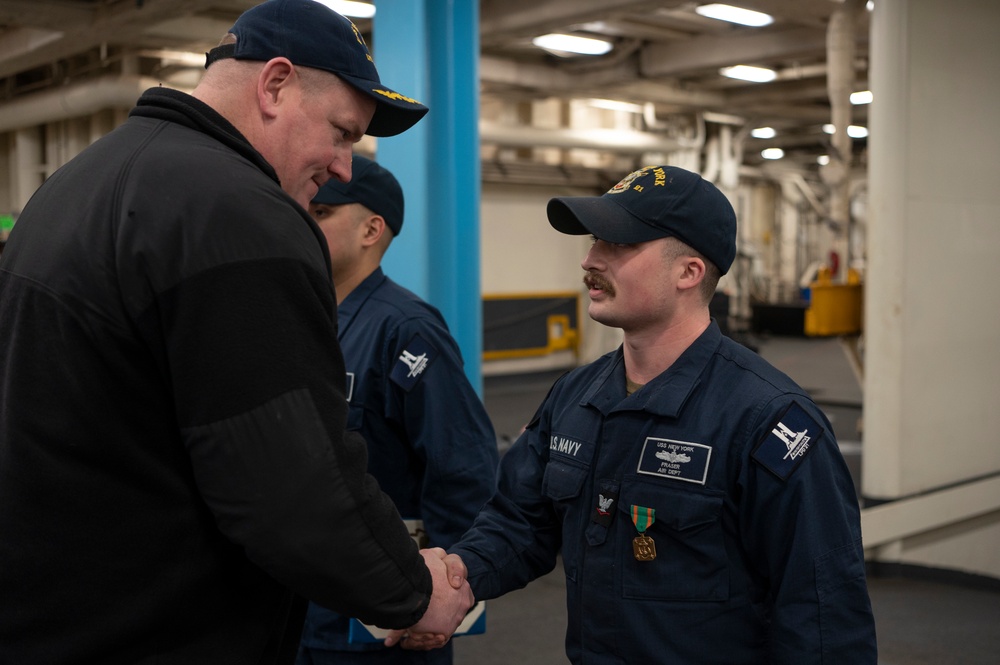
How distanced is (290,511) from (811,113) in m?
11.6

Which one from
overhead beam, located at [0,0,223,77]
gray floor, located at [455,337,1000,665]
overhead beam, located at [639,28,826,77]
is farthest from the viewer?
overhead beam, located at [639,28,826,77]

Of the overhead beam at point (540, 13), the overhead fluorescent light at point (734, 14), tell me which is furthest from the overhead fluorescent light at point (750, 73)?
the overhead beam at point (540, 13)

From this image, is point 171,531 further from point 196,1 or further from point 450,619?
point 196,1

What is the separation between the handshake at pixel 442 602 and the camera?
158 centimetres

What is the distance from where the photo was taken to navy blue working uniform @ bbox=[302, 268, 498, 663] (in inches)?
80.4

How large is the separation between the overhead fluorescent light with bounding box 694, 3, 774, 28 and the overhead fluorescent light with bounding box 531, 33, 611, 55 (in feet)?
3.74

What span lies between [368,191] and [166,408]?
48.4 inches

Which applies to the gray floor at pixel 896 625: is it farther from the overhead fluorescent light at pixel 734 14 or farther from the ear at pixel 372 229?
the overhead fluorescent light at pixel 734 14

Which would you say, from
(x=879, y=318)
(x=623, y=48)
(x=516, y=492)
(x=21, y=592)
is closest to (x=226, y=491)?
(x=21, y=592)

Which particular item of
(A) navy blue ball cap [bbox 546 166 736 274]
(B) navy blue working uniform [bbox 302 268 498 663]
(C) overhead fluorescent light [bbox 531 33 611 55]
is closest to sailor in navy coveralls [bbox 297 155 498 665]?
(B) navy blue working uniform [bbox 302 268 498 663]

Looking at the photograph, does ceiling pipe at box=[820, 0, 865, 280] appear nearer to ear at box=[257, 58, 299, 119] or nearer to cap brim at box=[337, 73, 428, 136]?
cap brim at box=[337, 73, 428, 136]

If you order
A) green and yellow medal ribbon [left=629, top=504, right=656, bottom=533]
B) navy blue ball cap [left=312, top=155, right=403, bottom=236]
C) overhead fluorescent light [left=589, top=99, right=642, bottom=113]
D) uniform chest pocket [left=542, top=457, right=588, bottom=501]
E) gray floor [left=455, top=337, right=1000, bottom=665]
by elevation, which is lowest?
gray floor [left=455, top=337, right=1000, bottom=665]

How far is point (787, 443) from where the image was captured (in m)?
1.43

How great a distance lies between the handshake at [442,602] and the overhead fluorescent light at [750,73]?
28.2 ft
